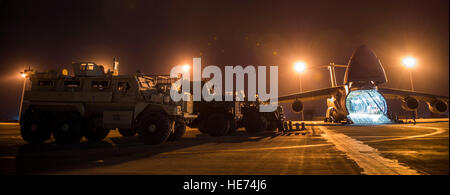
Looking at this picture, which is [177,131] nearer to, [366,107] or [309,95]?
[309,95]

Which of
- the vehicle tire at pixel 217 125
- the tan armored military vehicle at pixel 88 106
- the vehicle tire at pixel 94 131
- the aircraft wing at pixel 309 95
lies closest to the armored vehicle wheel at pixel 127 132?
the vehicle tire at pixel 94 131

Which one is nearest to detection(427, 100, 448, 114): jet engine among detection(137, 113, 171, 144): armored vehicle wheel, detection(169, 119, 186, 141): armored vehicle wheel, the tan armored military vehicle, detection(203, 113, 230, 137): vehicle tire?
detection(203, 113, 230, 137): vehicle tire

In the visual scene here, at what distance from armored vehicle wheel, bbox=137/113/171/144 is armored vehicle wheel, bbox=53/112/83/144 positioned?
102 inches

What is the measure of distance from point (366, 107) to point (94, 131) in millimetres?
29955

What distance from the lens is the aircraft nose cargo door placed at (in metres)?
27.6

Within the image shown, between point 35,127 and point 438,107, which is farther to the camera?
point 438,107

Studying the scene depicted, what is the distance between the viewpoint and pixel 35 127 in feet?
31.5

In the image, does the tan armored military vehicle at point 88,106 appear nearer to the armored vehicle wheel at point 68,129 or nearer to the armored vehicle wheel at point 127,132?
the armored vehicle wheel at point 68,129

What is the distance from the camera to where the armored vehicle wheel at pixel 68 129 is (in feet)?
31.5

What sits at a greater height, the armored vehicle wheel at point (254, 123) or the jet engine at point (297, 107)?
the jet engine at point (297, 107)

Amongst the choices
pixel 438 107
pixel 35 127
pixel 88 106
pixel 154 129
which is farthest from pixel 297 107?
pixel 35 127

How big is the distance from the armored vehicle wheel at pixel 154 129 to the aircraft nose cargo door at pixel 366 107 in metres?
25.0

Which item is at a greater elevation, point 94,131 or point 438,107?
point 438,107
